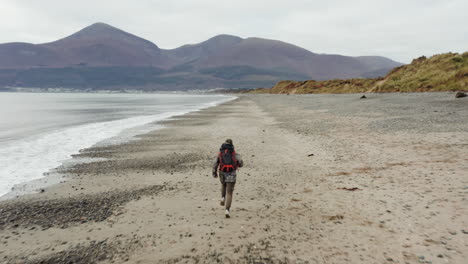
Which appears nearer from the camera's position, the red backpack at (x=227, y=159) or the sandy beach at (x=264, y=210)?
the sandy beach at (x=264, y=210)

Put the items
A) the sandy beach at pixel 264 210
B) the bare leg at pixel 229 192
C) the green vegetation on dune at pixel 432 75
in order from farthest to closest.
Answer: the green vegetation on dune at pixel 432 75
the bare leg at pixel 229 192
the sandy beach at pixel 264 210

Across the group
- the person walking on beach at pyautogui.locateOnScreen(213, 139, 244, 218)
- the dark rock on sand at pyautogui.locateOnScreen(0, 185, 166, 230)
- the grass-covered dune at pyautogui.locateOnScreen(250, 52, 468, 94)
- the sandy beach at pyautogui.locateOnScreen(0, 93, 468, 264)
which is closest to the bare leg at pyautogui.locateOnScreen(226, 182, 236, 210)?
the person walking on beach at pyautogui.locateOnScreen(213, 139, 244, 218)

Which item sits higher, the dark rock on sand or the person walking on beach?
the person walking on beach

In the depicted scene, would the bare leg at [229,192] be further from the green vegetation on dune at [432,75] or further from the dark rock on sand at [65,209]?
the green vegetation on dune at [432,75]

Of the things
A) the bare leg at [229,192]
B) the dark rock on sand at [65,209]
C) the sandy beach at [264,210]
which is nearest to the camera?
the sandy beach at [264,210]

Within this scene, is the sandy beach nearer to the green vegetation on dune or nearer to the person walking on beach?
the person walking on beach

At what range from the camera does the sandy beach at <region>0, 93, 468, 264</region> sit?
5629mm

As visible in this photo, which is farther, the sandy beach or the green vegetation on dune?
the green vegetation on dune

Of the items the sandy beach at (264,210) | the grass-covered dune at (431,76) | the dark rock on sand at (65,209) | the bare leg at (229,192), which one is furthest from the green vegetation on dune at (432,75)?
the dark rock on sand at (65,209)

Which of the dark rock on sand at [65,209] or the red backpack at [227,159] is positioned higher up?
the red backpack at [227,159]

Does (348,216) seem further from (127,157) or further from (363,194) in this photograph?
(127,157)

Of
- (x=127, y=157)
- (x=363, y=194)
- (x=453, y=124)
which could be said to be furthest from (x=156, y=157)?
(x=453, y=124)

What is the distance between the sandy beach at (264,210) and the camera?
563 cm

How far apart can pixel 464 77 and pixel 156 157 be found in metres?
47.4
